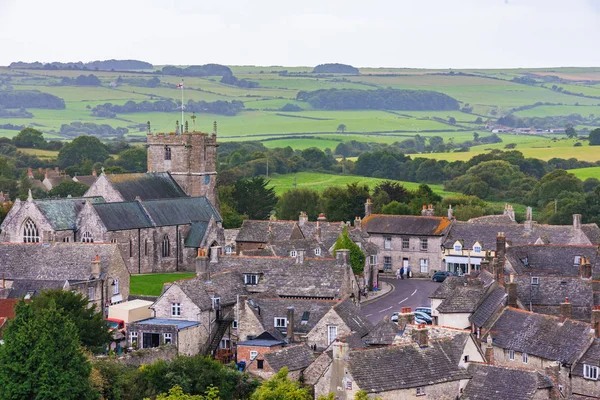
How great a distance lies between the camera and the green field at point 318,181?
156250mm

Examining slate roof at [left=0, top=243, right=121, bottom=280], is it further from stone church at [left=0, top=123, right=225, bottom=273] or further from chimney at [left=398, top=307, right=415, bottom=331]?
chimney at [left=398, top=307, right=415, bottom=331]

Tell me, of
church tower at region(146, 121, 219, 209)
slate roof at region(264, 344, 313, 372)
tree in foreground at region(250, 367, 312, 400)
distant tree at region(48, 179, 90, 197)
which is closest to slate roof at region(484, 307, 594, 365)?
slate roof at region(264, 344, 313, 372)

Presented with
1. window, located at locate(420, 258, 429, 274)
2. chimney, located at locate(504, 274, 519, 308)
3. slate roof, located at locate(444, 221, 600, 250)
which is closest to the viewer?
chimney, located at locate(504, 274, 519, 308)

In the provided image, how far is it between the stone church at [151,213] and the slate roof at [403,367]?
102 ft

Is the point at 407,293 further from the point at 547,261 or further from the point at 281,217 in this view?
the point at 281,217

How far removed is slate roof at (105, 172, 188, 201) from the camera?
10225 cm

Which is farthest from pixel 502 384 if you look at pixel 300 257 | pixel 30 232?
pixel 30 232

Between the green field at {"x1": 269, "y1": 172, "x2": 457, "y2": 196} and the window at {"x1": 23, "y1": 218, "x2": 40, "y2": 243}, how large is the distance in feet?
201

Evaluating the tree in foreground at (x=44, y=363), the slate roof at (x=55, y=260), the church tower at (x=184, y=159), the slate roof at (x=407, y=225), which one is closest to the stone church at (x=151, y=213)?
the church tower at (x=184, y=159)

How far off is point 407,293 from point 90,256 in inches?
886

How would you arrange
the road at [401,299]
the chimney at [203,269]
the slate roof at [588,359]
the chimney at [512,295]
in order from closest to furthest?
the slate roof at [588,359] → the chimney at [512,295] → the chimney at [203,269] → the road at [401,299]

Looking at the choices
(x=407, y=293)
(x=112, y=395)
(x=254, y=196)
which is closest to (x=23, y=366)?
(x=112, y=395)

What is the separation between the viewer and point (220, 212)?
11300cm

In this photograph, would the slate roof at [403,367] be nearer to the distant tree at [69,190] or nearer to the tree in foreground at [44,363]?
the tree in foreground at [44,363]
